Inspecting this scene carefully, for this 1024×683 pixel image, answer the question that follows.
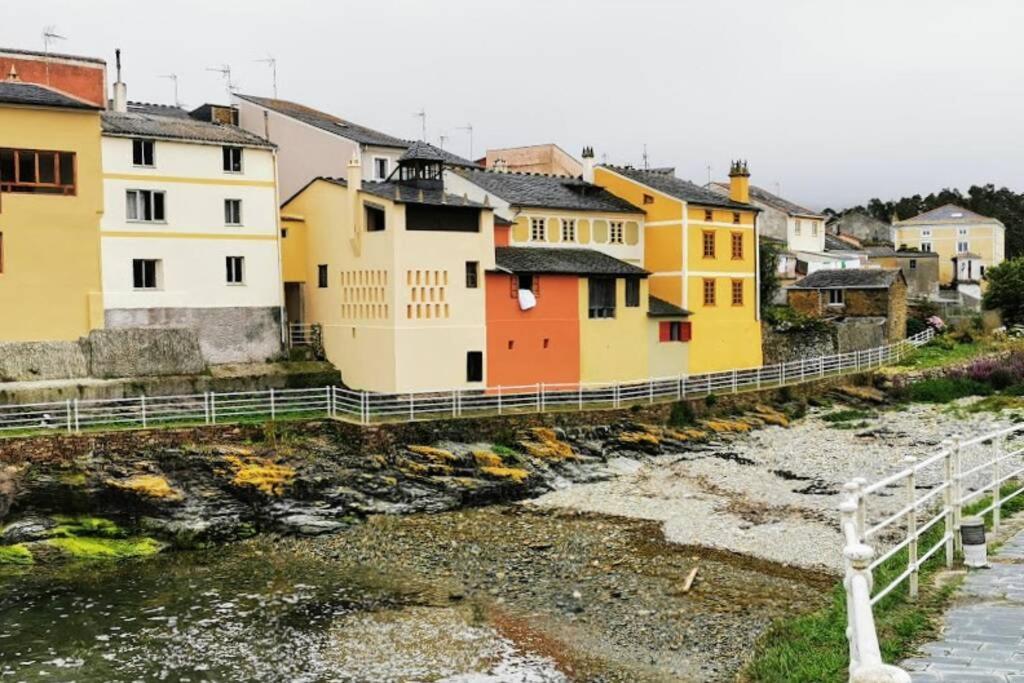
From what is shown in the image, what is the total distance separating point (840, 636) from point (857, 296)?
45281mm

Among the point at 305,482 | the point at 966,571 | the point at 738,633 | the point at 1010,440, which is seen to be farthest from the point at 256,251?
the point at 966,571

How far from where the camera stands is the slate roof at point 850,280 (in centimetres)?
5269

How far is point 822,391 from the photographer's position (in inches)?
1789

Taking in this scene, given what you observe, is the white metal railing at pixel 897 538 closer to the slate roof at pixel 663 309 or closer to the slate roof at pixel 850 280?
the slate roof at pixel 663 309

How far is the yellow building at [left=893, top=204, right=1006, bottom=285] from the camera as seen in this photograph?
285ft

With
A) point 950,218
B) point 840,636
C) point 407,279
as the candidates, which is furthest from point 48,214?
point 950,218

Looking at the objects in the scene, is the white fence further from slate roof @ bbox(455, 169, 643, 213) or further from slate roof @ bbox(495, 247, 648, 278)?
slate roof @ bbox(455, 169, 643, 213)

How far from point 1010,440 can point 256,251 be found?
29.0 meters

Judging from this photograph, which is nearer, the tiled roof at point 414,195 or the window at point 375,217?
the tiled roof at point 414,195

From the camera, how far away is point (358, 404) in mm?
33250

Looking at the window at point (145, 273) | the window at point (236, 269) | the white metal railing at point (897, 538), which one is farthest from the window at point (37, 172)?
the white metal railing at point (897, 538)

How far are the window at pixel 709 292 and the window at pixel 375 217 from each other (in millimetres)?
15949

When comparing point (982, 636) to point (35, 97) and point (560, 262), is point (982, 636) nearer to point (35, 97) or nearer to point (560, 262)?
point (560, 262)

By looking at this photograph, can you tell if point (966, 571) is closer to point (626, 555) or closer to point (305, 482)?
point (626, 555)
